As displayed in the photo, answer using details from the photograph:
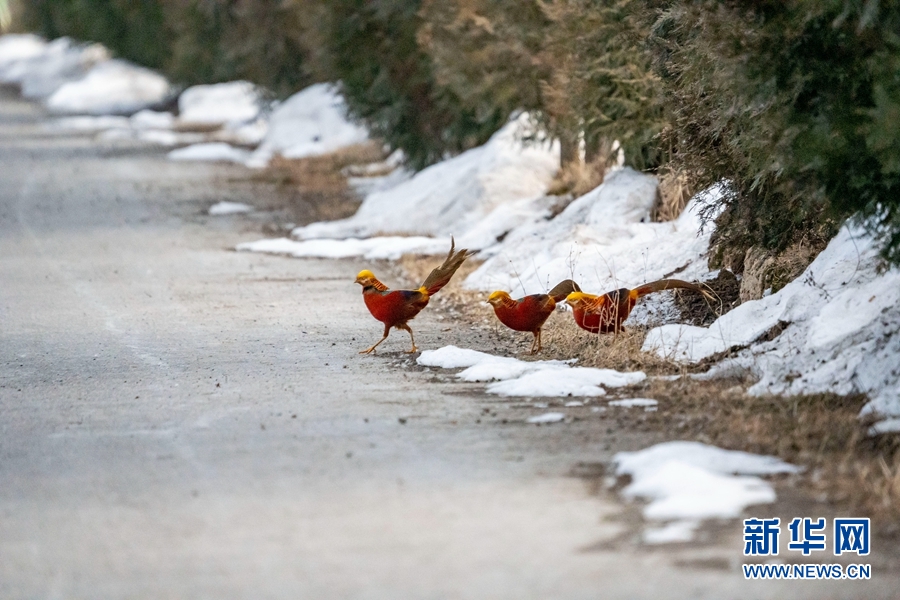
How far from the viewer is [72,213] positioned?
2125 cm

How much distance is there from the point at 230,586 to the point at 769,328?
15.9ft

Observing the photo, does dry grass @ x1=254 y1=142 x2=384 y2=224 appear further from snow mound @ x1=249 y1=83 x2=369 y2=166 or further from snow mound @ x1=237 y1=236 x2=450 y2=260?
snow mound @ x1=237 y1=236 x2=450 y2=260

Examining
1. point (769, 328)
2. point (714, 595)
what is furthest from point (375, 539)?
point (769, 328)

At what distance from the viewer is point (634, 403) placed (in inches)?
315

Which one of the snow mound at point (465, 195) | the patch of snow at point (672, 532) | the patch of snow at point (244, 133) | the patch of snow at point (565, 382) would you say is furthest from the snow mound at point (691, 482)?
the patch of snow at point (244, 133)

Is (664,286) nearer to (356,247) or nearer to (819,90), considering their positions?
(819,90)

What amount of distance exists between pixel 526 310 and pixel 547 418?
76.5 inches

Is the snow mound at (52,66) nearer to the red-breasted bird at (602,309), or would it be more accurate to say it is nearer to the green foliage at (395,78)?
the green foliage at (395,78)

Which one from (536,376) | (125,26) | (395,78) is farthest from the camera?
(125,26)

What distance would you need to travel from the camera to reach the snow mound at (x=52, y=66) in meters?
56.6

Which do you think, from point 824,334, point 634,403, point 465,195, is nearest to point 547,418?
point 634,403

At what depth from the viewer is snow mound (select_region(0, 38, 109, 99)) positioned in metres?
56.6

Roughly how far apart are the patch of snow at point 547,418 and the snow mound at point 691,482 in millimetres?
832

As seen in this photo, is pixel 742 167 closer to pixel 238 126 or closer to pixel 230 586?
pixel 230 586
